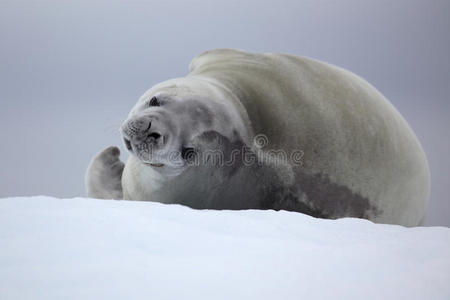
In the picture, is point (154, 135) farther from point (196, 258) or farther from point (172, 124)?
point (196, 258)

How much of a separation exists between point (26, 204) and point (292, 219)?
65 centimetres

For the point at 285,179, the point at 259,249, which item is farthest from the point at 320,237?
the point at 285,179

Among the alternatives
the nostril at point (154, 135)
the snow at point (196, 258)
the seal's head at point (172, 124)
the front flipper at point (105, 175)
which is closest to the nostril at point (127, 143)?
the seal's head at point (172, 124)

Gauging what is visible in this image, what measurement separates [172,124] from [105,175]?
1.23 m

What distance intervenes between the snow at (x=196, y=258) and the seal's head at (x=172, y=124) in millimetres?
452

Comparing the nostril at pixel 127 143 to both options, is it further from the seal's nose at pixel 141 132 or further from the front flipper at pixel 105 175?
the front flipper at pixel 105 175

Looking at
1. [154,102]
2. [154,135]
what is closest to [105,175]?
[154,102]

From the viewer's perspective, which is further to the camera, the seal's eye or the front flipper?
the front flipper

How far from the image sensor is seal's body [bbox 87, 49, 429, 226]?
1.74m

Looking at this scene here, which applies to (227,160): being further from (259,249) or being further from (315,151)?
(259,249)

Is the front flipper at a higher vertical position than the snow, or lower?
lower

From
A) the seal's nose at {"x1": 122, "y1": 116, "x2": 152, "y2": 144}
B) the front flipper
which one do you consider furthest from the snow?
the front flipper

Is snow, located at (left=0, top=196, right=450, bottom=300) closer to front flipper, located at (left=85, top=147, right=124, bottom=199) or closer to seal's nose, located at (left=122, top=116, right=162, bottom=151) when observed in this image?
seal's nose, located at (left=122, top=116, right=162, bottom=151)

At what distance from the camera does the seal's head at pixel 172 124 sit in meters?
1.61
